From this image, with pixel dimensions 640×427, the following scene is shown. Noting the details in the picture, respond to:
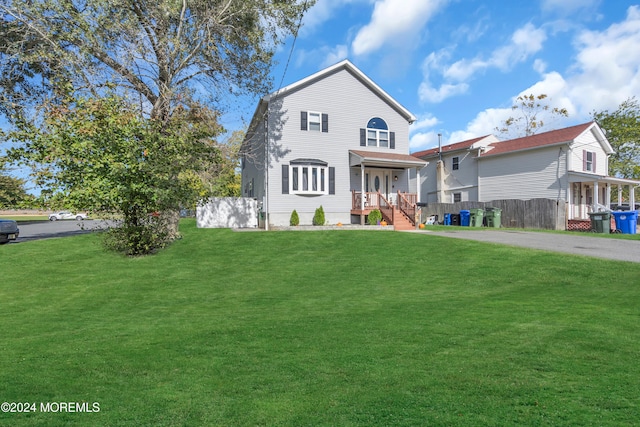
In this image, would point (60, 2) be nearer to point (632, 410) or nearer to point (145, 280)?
point (145, 280)

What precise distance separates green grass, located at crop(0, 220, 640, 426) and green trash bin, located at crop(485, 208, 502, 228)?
14.4 meters

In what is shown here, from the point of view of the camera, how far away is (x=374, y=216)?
788 inches

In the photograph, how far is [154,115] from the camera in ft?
50.8

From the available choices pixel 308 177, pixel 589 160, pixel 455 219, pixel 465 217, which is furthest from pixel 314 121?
pixel 589 160

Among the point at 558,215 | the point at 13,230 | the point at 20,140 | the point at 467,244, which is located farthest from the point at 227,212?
the point at 558,215

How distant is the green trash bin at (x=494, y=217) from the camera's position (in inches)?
976

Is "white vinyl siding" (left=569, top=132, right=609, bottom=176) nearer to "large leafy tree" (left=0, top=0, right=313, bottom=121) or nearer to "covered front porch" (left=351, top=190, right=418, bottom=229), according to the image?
"covered front porch" (left=351, top=190, right=418, bottom=229)

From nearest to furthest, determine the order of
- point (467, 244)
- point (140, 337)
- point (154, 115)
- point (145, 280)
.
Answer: point (140, 337)
point (145, 280)
point (467, 244)
point (154, 115)

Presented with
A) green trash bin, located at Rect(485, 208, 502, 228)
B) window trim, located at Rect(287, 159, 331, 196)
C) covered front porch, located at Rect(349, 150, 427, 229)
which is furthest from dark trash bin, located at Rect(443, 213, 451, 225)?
window trim, located at Rect(287, 159, 331, 196)

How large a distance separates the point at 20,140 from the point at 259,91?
10.8 metres

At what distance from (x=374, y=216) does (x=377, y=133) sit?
5545 mm

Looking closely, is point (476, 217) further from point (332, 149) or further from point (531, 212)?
point (332, 149)

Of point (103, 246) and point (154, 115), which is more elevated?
point (154, 115)

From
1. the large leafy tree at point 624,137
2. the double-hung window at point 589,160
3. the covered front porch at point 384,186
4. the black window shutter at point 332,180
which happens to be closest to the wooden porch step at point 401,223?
the covered front porch at point 384,186
